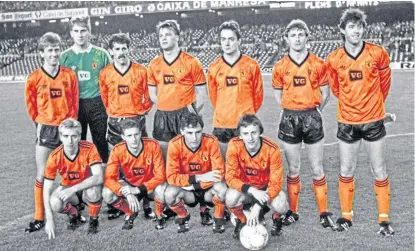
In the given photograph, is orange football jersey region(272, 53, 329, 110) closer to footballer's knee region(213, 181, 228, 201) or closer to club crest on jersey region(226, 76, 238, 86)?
club crest on jersey region(226, 76, 238, 86)

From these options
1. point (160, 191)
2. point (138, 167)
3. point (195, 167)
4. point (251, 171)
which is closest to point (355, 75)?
point (251, 171)

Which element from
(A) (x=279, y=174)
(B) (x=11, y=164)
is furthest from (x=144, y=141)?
(B) (x=11, y=164)

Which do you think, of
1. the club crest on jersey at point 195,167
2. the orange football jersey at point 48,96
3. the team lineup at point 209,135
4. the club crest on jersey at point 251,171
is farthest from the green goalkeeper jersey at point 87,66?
the club crest on jersey at point 251,171

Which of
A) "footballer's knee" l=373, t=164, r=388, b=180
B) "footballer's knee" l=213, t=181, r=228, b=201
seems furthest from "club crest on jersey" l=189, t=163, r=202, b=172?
"footballer's knee" l=373, t=164, r=388, b=180

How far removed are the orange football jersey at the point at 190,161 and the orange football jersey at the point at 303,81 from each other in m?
0.72

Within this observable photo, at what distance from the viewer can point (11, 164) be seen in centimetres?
691

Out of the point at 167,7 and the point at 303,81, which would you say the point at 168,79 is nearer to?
the point at 303,81

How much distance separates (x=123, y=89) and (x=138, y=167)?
722 mm

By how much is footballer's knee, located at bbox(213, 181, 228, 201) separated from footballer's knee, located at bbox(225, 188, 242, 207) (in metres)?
0.12

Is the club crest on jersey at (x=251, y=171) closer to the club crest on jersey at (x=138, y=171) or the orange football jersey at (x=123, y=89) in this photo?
the club crest on jersey at (x=138, y=171)

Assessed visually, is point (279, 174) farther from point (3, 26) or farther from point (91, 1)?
point (3, 26)

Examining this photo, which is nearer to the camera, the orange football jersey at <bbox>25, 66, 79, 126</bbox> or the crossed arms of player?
the crossed arms of player

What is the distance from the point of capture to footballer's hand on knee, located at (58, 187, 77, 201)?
402 cm

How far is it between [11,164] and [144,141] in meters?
3.44
